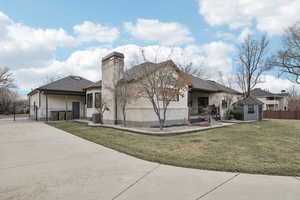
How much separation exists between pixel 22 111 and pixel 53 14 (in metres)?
31.0

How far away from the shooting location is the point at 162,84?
36.4 ft

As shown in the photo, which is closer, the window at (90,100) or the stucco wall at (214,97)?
the window at (90,100)

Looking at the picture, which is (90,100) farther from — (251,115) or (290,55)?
(290,55)

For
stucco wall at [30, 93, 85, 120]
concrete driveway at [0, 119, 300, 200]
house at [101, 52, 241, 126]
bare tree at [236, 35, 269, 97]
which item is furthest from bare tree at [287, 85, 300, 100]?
concrete driveway at [0, 119, 300, 200]

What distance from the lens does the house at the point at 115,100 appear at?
12.7 m

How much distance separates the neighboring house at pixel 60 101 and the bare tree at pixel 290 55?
Answer: 2079 cm

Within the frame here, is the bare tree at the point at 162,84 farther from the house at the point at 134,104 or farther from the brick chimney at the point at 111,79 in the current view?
the brick chimney at the point at 111,79

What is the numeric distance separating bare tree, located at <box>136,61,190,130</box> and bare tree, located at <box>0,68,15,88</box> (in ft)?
124

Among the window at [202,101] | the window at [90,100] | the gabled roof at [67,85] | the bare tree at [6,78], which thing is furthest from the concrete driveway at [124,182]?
the bare tree at [6,78]

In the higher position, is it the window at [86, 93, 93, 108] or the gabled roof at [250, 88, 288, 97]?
the gabled roof at [250, 88, 288, 97]

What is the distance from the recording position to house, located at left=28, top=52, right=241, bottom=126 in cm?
1266

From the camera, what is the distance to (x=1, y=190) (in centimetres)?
319

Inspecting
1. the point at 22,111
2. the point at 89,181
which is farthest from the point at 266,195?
the point at 22,111

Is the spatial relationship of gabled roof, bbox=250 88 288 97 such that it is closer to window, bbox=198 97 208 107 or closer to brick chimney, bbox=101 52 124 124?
window, bbox=198 97 208 107
